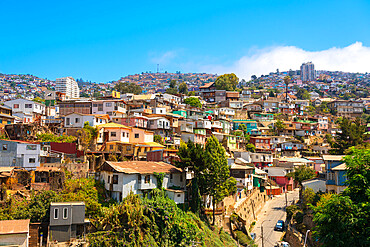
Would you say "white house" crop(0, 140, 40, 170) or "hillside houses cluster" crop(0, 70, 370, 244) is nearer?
"hillside houses cluster" crop(0, 70, 370, 244)

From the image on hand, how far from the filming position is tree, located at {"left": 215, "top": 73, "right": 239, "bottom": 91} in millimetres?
107938

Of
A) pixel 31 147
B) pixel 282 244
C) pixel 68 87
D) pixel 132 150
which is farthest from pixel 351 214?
pixel 68 87

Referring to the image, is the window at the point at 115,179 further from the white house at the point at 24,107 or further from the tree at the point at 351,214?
the white house at the point at 24,107

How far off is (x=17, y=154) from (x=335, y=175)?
30.6 m

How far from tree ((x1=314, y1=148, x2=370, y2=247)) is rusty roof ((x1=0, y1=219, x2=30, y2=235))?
17.3 m

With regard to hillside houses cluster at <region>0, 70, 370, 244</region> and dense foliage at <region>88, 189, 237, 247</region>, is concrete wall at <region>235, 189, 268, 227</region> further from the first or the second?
dense foliage at <region>88, 189, 237, 247</region>

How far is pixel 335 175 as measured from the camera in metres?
36.8

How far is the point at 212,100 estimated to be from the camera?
101125 mm

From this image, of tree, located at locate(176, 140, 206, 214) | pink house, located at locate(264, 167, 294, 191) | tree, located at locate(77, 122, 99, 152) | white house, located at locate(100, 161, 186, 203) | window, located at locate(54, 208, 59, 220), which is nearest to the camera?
window, located at locate(54, 208, 59, 220)

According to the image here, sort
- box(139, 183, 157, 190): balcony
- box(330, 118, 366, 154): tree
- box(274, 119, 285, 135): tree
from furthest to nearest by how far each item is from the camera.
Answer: box(274, 119, 285, 135): tree < box(330, 118, 366, 154): tree < box(139, 183, 157, 190): balcony

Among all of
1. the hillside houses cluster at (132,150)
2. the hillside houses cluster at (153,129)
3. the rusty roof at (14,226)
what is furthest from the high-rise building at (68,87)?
the rusty roof at (14,226)

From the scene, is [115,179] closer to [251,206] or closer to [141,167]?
[141,167]

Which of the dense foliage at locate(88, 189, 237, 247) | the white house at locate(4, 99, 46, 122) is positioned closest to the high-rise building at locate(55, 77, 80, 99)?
the white house at locate(4, 99, 46, 122)

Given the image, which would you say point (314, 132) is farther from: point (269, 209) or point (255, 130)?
point (269, 209)
